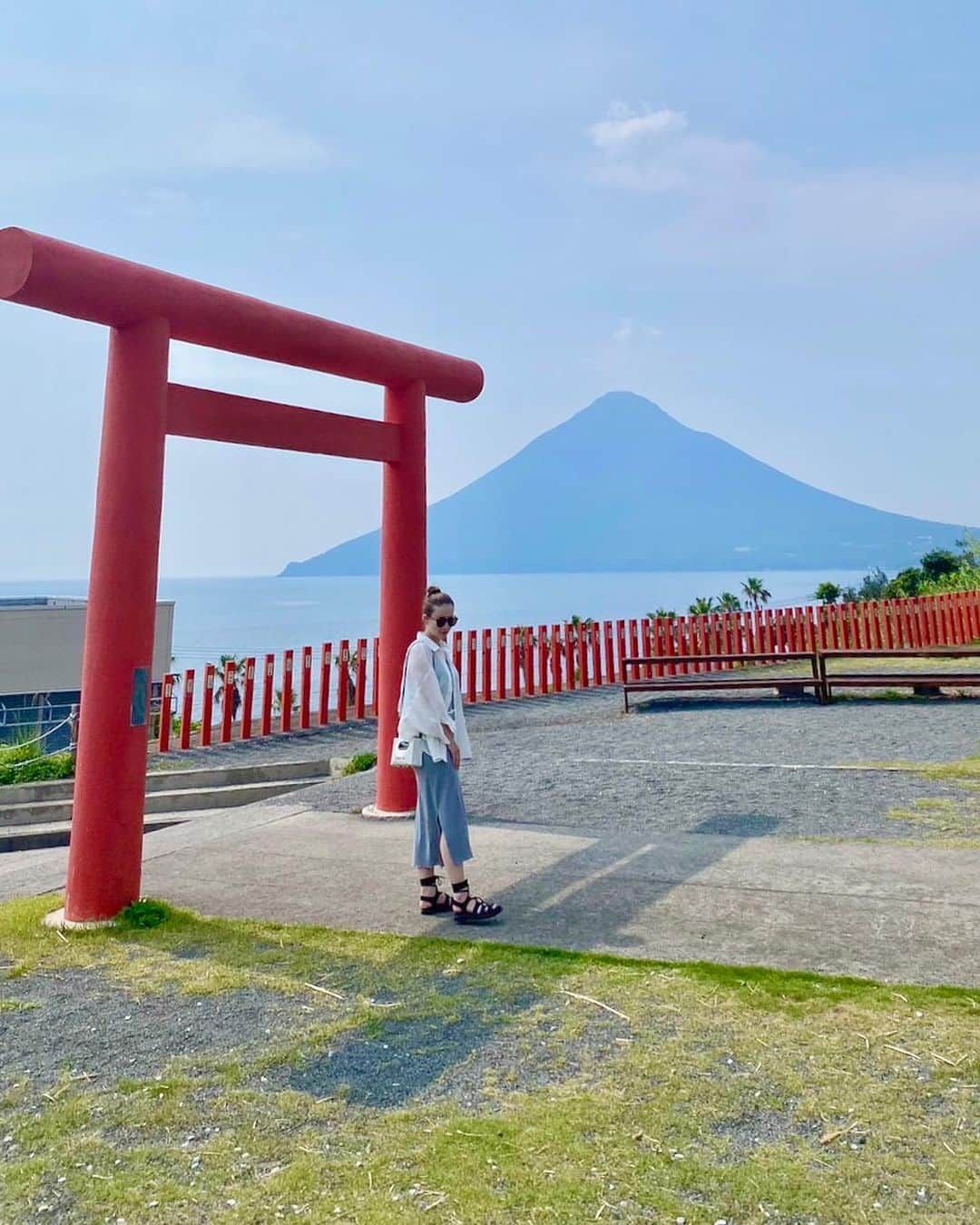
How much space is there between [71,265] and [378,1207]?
180 inches

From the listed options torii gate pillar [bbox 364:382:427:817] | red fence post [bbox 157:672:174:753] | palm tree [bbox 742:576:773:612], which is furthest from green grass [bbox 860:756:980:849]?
palm tree [bbox 742:576:773:612]

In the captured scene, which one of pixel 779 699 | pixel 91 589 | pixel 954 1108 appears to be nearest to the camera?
pixel 954 1108

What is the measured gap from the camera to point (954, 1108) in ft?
8.69

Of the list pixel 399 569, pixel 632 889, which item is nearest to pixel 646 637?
pixel 399 569

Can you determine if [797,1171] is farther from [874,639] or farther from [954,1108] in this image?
[874,639]

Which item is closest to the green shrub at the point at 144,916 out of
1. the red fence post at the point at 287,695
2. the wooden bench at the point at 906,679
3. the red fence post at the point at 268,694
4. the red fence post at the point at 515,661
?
the red fence post at the point at 268,694

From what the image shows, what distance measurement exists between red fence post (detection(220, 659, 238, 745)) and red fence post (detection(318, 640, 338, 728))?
1365 millimetres

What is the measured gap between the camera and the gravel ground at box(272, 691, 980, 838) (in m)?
6.81

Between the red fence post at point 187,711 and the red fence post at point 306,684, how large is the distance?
1627mm

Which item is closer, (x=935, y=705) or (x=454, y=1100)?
(x=454, y=1100)

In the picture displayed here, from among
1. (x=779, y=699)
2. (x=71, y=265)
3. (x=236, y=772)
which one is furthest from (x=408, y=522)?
(x=779, y=699)

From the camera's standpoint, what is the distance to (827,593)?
2611 centimetres

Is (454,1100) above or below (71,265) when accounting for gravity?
below

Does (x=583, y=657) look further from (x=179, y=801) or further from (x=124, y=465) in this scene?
(x=124, y=465)
